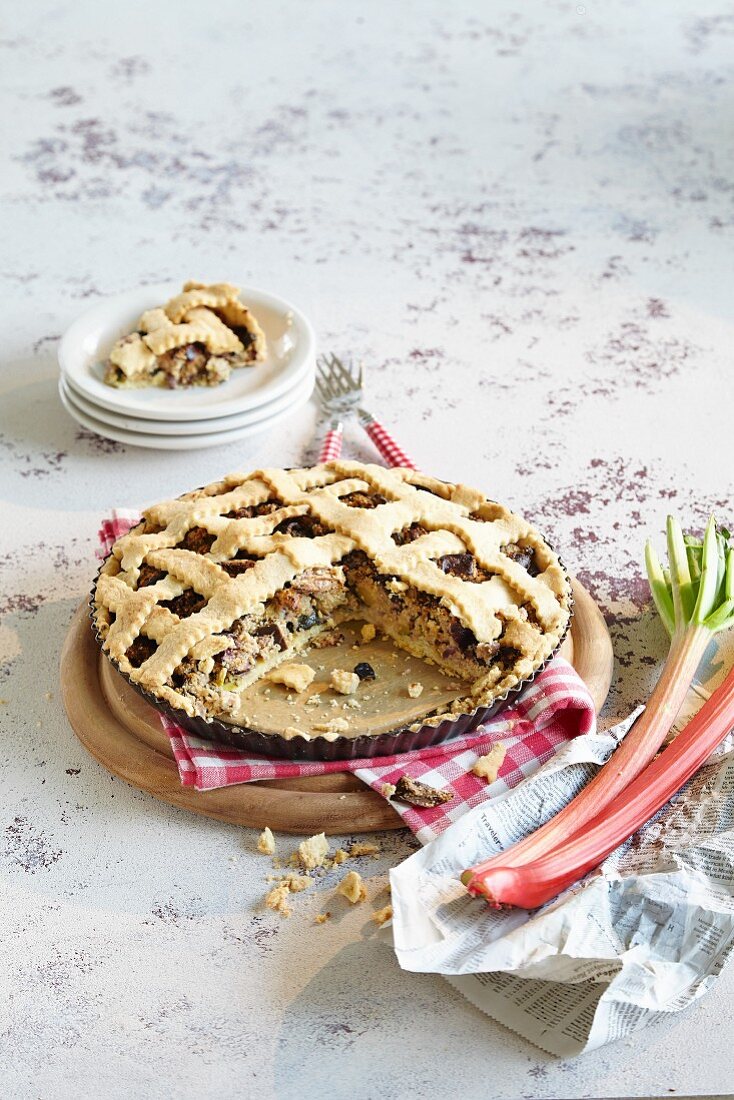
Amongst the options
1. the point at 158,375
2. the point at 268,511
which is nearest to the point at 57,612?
the point at 268,511

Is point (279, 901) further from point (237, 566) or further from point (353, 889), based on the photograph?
point (237, 566)

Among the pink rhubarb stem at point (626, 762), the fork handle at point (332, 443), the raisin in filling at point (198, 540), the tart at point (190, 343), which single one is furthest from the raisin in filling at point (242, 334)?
the pink rhubarb stem at point (626, 762)

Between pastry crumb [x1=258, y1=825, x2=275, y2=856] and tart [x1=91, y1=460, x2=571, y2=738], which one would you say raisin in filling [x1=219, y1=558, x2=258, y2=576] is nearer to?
tart [x1=91, y1=460, x2=571, y2=738]

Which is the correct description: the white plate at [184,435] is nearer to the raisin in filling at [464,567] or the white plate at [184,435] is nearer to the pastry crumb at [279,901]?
the raisin in filling at [464,567]

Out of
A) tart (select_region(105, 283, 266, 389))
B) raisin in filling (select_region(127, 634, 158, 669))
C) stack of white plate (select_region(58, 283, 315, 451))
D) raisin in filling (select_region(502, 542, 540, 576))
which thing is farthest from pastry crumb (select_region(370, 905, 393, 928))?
tart (select_region(105, 283, 266, 389))

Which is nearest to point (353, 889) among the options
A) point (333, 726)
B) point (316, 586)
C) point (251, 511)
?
point (333, 726)

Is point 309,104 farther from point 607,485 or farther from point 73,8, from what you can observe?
point 607,485
